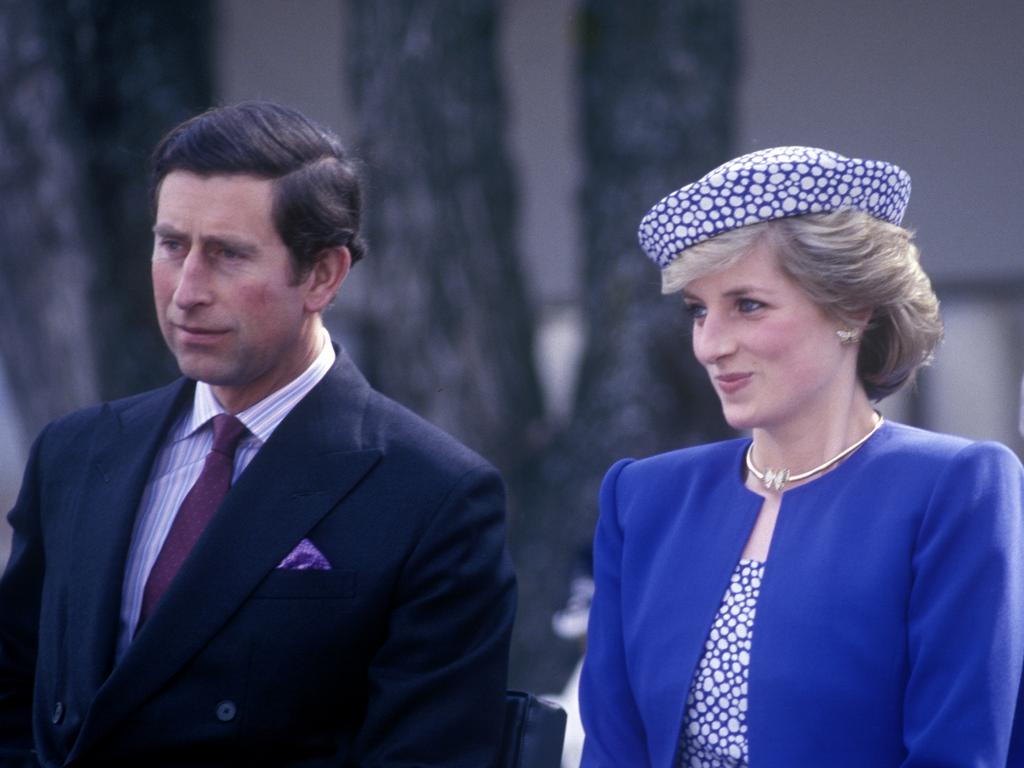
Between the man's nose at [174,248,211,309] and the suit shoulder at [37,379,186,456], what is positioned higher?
the man's nose at [174,248,211,309]

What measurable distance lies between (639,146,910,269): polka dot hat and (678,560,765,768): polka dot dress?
0.58 meters

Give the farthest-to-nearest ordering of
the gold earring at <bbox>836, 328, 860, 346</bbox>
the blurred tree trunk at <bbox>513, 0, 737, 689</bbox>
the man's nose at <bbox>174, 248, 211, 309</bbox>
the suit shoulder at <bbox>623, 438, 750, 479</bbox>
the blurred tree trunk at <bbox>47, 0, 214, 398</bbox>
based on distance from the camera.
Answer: the blurred tree trunk at <bbox>47, 0, 214, 398</bbox> < the blurred tree trunk at <bbox>513, 0, 737, 689</bbox> < the suit shoulder at <bbox>623, 438, 750, 479</bbox> < the man's nose at <bbox>174, 248, 211, 309</bbox> < the gold earring at <bbox>836, 328, 860, 346</bbox>

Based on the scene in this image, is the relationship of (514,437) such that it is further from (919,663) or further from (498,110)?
(919,663)

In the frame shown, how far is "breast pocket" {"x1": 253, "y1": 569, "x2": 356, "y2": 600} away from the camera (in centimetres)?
263

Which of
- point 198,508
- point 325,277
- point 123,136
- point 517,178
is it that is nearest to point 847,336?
point 325,277

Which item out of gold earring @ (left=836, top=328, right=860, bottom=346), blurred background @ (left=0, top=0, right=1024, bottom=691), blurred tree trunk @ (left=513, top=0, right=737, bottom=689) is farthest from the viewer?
blurred background @ (left=0, top=0, right=1024, bottom=691)

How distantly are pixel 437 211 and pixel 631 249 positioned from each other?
0.73m

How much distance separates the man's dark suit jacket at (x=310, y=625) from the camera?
2.59 m

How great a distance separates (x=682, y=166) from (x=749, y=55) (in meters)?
1.58

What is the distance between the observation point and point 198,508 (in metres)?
2.77

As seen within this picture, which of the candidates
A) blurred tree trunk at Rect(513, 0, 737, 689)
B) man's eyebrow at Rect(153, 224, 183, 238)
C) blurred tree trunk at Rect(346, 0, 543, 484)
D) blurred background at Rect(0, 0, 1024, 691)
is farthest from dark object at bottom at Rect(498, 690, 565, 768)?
blurred tree trunk at Rect(346, 0, 543, 484)

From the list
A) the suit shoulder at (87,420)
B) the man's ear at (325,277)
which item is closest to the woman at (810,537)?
the man's ear at (325,277)

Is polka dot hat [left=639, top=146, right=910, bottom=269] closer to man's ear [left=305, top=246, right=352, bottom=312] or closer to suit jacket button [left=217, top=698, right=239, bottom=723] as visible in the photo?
man's ear [left=305, top=246, right=352, bottom=312]

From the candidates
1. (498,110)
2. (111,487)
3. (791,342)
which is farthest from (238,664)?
(498,110)
